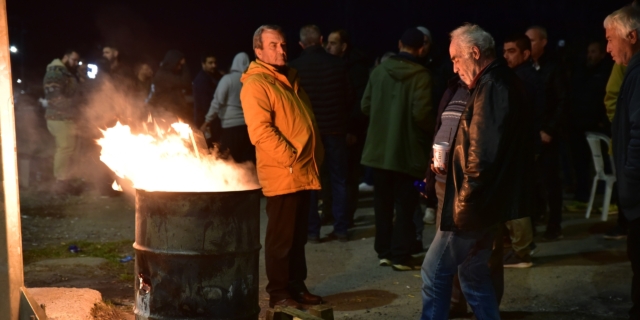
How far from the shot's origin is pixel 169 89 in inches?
459

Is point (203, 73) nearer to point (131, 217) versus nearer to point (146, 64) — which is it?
point (146, 64)

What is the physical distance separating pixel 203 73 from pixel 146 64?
1.00 metres

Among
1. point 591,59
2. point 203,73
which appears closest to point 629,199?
point 591,59

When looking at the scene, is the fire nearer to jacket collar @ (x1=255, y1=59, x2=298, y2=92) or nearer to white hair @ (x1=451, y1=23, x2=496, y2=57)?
jacket collar @ (x1=255, y1=59, x2=298, y2=92)

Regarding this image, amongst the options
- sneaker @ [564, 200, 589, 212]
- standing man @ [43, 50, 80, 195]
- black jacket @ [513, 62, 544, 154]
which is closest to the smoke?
black jacket @ [513, 62, 544, 154]

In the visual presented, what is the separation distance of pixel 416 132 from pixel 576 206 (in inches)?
178

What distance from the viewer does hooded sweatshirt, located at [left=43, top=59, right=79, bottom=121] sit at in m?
13.0

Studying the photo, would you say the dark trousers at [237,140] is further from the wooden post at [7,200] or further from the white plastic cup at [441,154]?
the wooden post at [7,200]

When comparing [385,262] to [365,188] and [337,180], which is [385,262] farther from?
[365,188]

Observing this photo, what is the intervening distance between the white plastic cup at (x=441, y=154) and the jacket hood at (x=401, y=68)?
2442 millimetres

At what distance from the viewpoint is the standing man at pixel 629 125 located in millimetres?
4707

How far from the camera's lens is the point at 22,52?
766 inches

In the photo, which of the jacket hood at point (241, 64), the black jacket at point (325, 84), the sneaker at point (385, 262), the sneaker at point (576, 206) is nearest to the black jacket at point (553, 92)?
the black jacket at point (325, 84)

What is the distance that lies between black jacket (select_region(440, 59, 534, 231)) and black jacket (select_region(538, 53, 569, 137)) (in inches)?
153
